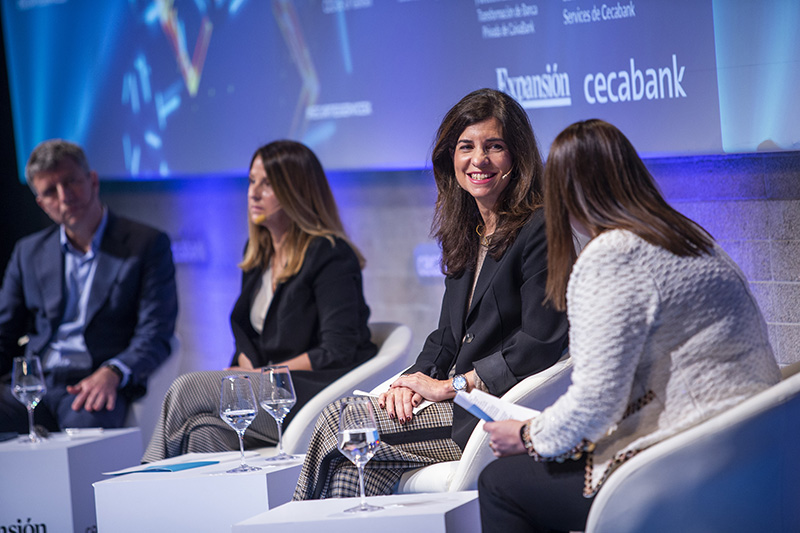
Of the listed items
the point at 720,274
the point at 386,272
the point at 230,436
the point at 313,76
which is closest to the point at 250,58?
the point at 313,76

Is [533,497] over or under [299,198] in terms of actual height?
under

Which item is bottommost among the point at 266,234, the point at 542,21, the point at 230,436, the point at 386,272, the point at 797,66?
the point at 230,436

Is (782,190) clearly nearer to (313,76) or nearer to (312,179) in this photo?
(312,179)

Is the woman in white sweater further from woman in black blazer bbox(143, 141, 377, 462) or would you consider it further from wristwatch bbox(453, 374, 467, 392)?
woman in black blazer bbox(143, 141, 377, 462)

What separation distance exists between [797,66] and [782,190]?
404 millimetres

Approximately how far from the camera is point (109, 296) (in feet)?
12.9

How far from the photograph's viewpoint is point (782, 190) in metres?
3.11

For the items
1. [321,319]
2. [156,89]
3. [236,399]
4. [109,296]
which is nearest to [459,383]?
[236,399]

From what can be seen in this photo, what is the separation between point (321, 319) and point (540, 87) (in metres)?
1.25

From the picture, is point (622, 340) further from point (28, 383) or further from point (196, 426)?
point (28, 383)

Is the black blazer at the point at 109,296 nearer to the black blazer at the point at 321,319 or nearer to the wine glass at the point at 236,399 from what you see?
the black blazer at the point at 321,319

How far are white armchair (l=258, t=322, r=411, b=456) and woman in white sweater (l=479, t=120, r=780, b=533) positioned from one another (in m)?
1.21

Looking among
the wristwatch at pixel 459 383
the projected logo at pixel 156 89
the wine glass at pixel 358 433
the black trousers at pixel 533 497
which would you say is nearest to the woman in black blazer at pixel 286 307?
the wristwatch at pixel 459 383

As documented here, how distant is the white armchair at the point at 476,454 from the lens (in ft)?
7.74
